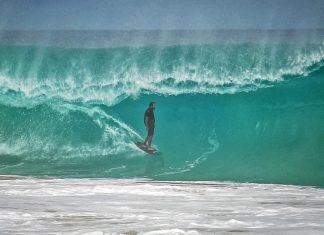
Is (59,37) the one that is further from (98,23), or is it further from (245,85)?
(245,85)

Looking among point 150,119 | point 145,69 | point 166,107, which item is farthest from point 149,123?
point 145,69

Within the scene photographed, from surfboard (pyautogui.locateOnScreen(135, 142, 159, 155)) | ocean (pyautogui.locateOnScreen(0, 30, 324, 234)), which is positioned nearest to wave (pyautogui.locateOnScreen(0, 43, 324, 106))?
ocean (pyautogui.locateOnScreen(0, 30, 324, 234))

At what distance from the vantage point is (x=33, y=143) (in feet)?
19.9

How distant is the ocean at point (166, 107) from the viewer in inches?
228

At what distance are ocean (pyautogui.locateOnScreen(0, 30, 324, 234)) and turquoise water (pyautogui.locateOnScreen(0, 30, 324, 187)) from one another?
0.01 metres

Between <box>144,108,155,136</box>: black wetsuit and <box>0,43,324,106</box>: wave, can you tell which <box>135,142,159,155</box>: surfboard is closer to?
<box>144,108,155,136</box>: black wetsuit

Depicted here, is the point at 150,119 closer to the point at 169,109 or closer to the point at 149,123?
the point at 149,123

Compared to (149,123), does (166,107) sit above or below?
above

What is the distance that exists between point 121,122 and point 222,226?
2738mm

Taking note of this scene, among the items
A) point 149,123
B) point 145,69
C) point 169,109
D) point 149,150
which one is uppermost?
point 145,69

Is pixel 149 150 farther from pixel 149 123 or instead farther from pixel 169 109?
pixel 169 109

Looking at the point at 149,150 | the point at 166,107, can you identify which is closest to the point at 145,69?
the point at 166,107

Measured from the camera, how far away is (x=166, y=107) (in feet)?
19.9

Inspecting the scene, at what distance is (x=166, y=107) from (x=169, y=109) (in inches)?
1.6
